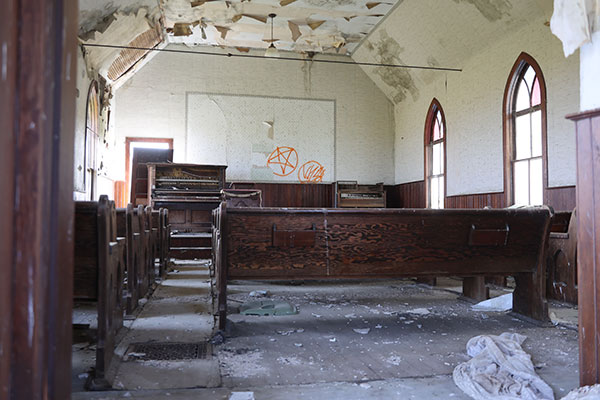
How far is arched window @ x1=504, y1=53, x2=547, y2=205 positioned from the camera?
7246mm

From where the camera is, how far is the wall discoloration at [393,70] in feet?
36.3

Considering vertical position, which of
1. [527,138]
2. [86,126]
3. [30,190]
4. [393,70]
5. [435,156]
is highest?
[393,70]

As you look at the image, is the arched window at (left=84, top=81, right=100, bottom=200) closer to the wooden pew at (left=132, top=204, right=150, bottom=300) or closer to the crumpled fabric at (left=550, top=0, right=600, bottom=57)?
the wooden pew at (left=132, top=204, right=150, bottom=300)

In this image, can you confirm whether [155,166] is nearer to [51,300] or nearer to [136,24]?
[136,24]

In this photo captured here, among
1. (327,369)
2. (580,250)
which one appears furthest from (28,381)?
(580,250)

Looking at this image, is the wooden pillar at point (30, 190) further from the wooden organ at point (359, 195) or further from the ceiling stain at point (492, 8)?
the wooden organ at point (359, 195)

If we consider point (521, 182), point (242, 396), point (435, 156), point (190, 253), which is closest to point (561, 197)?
point (521, 182)

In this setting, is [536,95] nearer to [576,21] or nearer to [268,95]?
[576,21]

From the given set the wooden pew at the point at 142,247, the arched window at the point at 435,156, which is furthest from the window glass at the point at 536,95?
the wooden pew at the point at 142,247

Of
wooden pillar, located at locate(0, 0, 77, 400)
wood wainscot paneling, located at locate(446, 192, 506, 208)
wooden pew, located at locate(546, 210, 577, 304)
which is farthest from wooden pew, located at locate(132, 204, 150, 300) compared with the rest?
wood wainscot paneling, located at locate(446, 192, 506, 208)

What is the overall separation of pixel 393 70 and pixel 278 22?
3.27 metres

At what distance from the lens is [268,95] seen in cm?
1258

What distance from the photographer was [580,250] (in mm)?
1868

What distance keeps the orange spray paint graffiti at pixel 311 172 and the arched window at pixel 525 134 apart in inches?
222
